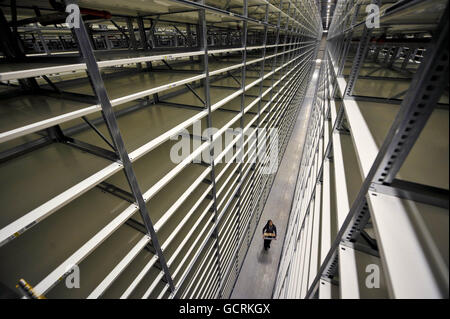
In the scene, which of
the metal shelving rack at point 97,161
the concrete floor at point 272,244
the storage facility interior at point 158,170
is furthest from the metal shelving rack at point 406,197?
the concrete floor at point 272,244

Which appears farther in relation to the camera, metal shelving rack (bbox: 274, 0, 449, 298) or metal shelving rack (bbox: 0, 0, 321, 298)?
metal shelving rack (bbox: 0, 0, 321, 298)

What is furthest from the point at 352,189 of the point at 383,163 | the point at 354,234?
the point at 383,163

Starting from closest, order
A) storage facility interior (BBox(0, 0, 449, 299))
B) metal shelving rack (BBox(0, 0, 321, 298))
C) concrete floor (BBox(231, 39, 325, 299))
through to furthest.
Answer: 1. storage facility interior (BBox(0, 0, 449, 299))
2. metal shelving rack (BBox(0, 0, 321, 298))
3. concrete floor (BBox(231, 39, 325, 299))

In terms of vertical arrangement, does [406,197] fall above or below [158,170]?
above

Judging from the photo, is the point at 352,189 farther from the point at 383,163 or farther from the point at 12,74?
the point at 12,74

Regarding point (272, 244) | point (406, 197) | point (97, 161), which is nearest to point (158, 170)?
point (97, 161)

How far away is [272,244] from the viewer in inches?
224

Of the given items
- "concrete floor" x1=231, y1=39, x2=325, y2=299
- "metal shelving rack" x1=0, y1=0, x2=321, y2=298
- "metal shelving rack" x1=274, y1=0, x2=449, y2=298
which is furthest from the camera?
"concrete floor" x1=231, y1=39, x2=325, y2=299

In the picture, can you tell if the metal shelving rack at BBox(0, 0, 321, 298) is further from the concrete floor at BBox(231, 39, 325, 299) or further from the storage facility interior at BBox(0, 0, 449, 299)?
the concrete floor at BBox(231, 39, 325, 299)

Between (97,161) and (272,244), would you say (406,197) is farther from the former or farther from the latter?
(272,244)

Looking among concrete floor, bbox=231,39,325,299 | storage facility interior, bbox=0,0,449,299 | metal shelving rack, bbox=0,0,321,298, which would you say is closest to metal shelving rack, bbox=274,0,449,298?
storage facility interior, bbox=0,0,449,299

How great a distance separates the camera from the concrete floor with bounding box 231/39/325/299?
4.86 metres
